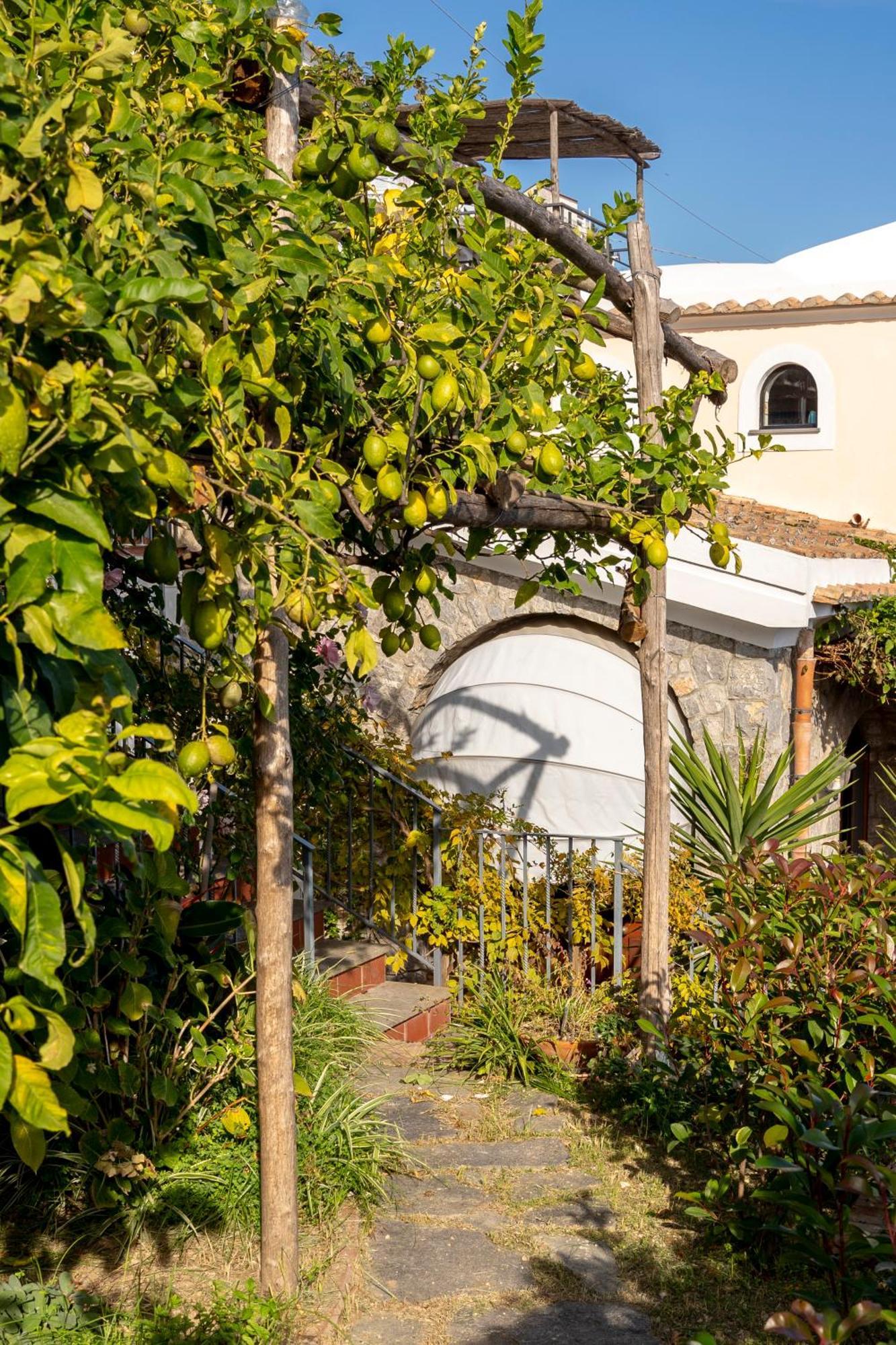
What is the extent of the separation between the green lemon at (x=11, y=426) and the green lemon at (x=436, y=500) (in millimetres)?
1817

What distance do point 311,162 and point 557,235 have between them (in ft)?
7.39

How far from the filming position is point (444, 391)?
3.20 m

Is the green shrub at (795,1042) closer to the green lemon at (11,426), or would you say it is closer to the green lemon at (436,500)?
the green lemon at (436,500)

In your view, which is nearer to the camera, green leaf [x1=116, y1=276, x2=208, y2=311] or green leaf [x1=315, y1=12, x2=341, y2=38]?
green leaf [x1=116, y1=276, x2=208, y2=311]

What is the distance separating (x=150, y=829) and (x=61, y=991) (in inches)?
10.5

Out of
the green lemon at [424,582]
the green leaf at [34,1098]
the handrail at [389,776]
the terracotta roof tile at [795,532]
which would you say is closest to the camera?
the green leaf at [34,1098]

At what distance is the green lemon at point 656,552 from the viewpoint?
4.89m

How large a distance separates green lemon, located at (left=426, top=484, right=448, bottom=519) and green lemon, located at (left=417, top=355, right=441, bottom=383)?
32 cm

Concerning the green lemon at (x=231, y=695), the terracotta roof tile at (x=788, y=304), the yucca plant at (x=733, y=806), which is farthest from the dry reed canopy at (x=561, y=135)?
the green lemon at (x=231, y=695)

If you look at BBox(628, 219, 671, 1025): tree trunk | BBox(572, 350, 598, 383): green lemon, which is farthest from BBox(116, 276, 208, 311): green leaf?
BBox(628, 219, 671, 1025): tree trunk

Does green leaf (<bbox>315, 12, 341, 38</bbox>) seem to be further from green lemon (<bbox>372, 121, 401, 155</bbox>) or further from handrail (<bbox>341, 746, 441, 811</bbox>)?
handrail (<bbox>341, 746, 441, 811</bbox>)

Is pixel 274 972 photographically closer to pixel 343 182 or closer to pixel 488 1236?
pixel 488 1236

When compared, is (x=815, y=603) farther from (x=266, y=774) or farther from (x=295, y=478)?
(x=295, y=478)

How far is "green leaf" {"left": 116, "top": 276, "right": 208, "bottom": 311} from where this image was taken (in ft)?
6.15
